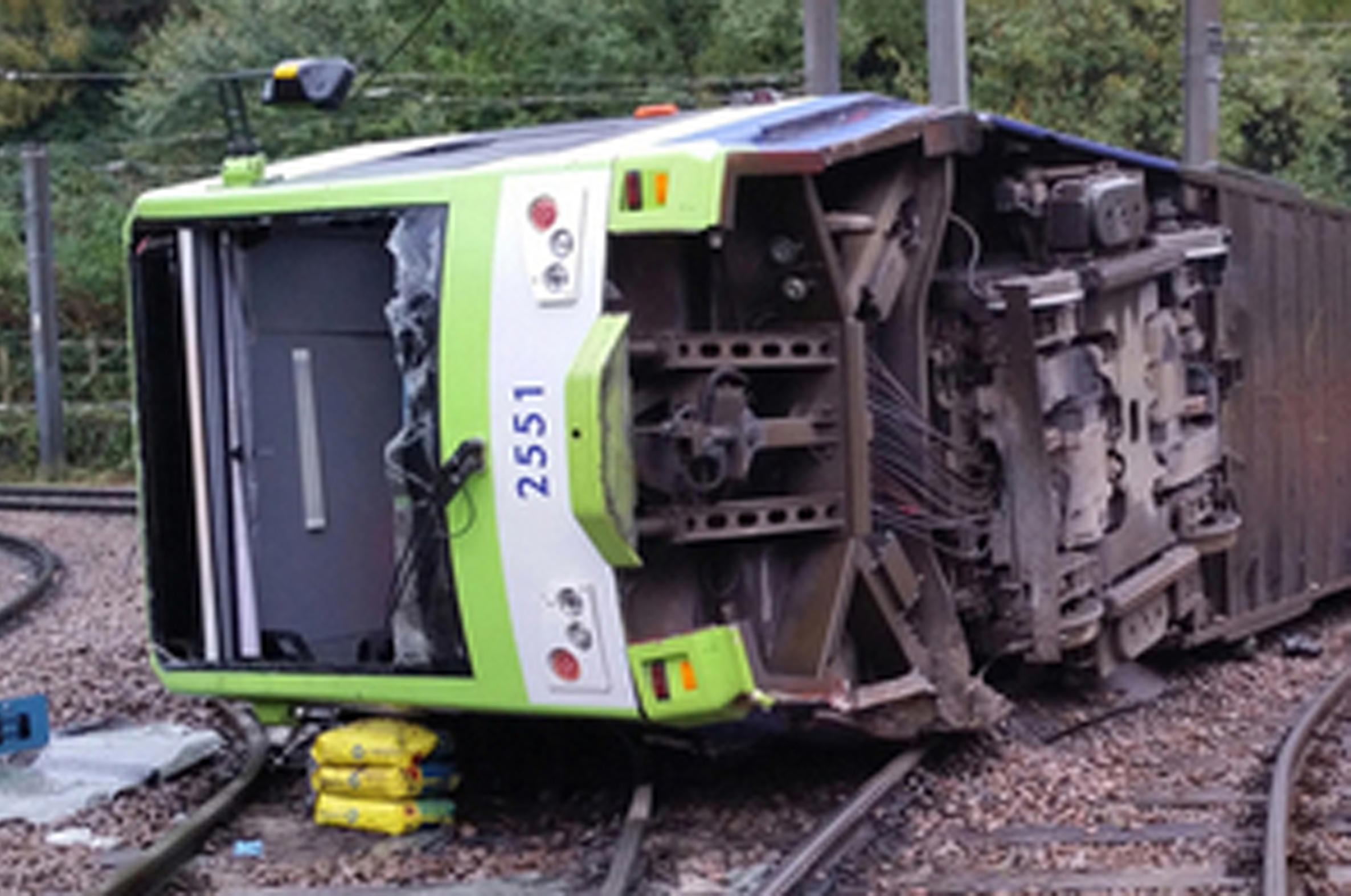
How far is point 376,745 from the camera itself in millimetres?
7102

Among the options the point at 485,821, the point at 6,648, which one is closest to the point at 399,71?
the point at 6,648

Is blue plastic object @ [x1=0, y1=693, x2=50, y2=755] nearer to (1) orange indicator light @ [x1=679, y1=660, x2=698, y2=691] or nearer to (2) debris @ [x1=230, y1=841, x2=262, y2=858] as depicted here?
(2) debris @ [x1=230, y1=841, x2=262, y2=858]

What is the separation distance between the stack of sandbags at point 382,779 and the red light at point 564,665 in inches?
36.9

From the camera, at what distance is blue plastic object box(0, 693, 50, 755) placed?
7207 mm

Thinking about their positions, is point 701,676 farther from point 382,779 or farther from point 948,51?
point 948,51

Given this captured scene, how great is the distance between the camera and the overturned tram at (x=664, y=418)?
627 centimetres

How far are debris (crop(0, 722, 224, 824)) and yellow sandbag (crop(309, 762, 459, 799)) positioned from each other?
1.02 metres

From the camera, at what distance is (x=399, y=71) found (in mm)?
34000

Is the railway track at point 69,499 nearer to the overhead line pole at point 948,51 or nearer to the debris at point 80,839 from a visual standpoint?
the overhead line pole at point 948,51

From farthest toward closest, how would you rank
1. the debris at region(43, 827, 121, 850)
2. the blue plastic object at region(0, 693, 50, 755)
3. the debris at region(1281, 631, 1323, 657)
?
the debris at region(1281, 631, 1323, 657), the blue plastic object at region(0, 693, 50, 755), the debris at region(43, 827, 121, 850)

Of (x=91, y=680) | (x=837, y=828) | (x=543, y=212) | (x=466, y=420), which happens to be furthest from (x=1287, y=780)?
(x=91, y=680)

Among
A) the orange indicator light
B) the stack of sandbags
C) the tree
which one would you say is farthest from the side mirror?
the tree

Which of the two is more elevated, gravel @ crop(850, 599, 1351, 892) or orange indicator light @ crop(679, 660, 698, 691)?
orange indicator light @ crop(679, 660, 698, 691)

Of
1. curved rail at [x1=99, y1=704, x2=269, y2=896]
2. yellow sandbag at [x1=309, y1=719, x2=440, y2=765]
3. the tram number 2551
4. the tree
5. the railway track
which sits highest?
the tree
